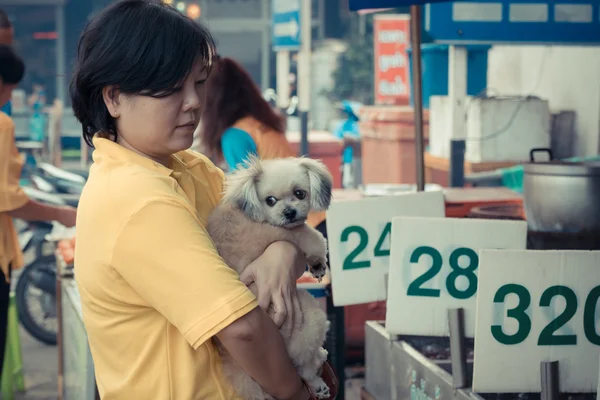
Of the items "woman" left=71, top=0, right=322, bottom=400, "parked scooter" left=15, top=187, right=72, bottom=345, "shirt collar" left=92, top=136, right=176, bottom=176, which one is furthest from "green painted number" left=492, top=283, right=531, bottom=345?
"parked scooter" left=15, top=187, right=72, bottom=345

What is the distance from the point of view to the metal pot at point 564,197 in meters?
3.53

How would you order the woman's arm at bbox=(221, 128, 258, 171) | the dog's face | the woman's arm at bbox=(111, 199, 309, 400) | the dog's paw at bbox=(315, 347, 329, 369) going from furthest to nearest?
the woman's arm at bbox=(221, 128, 258, 171)
the dog's face
the dog's paw at bbox=(315, 347, 329, 369)
the woman's arm at bbox=(111, 199, 309, 400)

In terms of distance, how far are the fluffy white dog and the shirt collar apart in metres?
0.30

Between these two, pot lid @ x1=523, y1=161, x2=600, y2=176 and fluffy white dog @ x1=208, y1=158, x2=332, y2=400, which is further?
pot lid @ x1=523, y1=161, x2=600, y2=176

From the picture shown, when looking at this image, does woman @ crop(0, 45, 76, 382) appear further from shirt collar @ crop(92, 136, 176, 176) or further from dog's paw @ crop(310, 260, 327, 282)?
shirt collar @ crop(92, 136, 176, 176)

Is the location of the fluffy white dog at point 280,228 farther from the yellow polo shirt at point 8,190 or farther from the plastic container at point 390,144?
the plastic container at point 390,144

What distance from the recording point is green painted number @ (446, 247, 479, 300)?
329 cm

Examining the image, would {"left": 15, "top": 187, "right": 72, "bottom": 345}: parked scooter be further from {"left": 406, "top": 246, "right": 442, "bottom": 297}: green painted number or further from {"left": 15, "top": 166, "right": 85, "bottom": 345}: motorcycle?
{"left": 406, "top": 246, "right": 442, "bottom": 297}: green painted number

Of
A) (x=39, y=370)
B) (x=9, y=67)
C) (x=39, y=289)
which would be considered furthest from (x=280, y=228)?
(x=39, y=289)

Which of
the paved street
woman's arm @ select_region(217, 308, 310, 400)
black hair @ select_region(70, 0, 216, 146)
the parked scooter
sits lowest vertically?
the paved street

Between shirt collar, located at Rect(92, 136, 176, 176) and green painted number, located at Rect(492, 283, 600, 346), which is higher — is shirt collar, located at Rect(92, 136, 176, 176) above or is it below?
above

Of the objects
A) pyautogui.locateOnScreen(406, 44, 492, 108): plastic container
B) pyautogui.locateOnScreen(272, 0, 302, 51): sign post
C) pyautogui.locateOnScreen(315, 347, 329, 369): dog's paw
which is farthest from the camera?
pyautogui.locateOnScreen(272, 0, 302, 51): sign post

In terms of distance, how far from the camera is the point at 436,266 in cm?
335

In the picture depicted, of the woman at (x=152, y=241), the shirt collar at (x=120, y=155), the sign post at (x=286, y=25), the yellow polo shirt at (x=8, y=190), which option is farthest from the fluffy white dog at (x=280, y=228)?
the sign post at (x=286, y=25)
